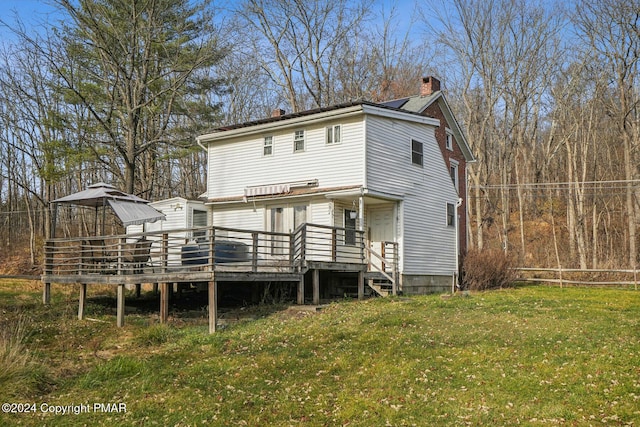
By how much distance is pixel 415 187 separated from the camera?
21844mm

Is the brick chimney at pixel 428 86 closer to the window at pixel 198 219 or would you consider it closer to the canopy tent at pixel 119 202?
the window at pixel 198 219

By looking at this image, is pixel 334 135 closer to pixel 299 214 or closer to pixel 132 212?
pixel 299 214

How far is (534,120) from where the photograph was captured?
41.5 m

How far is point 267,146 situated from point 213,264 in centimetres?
917

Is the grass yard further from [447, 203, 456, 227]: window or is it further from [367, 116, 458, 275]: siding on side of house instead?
[447, 203, 456, 227]: window

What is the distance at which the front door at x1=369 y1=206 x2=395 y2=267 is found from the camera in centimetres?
2138

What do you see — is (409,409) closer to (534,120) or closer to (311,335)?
(311,335)

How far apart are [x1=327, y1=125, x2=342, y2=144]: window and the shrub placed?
827 cm

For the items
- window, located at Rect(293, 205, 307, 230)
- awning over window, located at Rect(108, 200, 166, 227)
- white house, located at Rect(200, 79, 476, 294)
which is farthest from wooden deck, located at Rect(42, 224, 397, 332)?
window, located at Rect(293, 205, 307, 230)

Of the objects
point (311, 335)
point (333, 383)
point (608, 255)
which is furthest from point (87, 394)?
point (608, 255)

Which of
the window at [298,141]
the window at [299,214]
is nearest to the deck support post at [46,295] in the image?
the window at [299,214]

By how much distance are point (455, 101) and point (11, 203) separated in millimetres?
34176

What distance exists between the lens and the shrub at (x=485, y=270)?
2414 centimetres

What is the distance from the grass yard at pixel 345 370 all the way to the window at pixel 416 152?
8.46m
